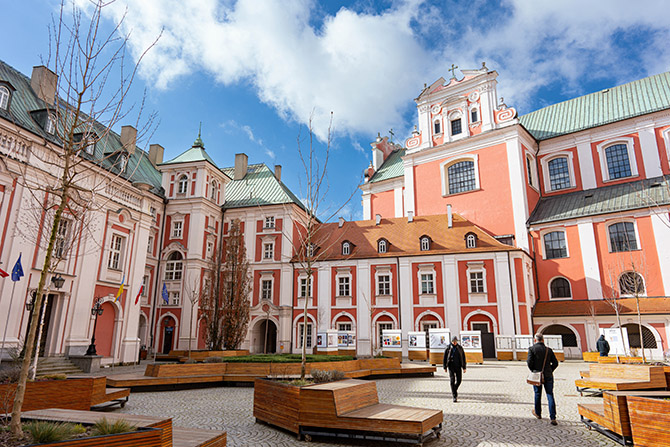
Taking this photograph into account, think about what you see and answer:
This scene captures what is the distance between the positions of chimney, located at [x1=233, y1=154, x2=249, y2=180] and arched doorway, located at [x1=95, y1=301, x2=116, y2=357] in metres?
20.5

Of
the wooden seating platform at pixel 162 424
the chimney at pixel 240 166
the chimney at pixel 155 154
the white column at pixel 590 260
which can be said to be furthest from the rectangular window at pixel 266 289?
the wooden seating platform at pixel 162 424

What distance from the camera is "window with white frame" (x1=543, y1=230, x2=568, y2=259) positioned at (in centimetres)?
2908

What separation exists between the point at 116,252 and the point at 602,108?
36362mm

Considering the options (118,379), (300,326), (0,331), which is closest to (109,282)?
(0,331)

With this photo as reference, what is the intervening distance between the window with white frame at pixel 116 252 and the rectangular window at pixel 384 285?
658 inches

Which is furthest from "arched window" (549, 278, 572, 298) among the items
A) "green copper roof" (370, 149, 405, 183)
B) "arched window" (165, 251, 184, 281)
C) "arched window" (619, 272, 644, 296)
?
"arched window" (165, 251, 184, 281)

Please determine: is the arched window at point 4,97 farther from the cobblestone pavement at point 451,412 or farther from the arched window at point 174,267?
the arched window at point 174,267

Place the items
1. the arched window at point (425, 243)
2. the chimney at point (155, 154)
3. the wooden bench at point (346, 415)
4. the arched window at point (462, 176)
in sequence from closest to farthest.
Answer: the wooden bench at point (346, 415) → the arched window at point (425, 243) → the arched window at point (462, 176) → the chimney at point (155, 154)

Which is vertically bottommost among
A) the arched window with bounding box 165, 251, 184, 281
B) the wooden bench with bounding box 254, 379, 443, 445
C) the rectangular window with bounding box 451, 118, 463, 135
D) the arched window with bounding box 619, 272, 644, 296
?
the wooden bench with bounding box 254, 379, 443, 445

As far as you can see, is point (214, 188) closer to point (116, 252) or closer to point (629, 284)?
point (116, 252)

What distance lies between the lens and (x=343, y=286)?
30.8m

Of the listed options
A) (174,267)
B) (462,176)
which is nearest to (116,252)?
(174,267)

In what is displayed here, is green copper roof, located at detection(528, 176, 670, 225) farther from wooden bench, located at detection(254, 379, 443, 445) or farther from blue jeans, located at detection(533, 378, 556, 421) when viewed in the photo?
wooden bench, located at detection(254, 379, 443, 445)

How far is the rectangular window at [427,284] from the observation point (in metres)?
28.5
